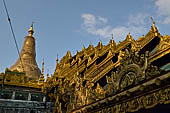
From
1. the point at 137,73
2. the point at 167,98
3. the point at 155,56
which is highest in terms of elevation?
the point at 155,56

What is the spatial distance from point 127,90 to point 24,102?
9426 mm

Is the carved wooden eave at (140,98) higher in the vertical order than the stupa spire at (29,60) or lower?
lower

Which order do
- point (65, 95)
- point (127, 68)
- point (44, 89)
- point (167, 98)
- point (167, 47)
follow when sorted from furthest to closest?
point (44, 89)
point (65, 95)
point (167, 47)
point (127, 68)
point (167, 98)

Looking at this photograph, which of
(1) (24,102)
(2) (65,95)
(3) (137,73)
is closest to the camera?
(3) (137,73)

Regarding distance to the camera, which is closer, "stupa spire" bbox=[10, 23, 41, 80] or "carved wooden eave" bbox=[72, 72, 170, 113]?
"carved wooden eave" bbox=[72, 72, 170, 113]

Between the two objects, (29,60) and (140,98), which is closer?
(140,98)

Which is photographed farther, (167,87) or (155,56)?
(155,56)

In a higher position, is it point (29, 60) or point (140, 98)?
point (29, 60)

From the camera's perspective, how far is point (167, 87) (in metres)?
3.96

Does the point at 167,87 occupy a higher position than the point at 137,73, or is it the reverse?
the point at 137,73

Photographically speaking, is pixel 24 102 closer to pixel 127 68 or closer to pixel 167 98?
pixel 127 68

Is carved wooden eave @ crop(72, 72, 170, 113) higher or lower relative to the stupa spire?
lower

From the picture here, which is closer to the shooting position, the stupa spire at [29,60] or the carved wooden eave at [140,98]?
the carved wooden eave at [140,98]

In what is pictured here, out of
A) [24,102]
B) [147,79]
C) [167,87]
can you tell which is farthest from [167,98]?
[24,102]
